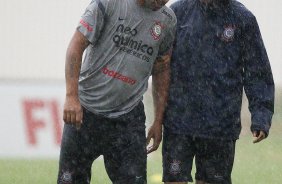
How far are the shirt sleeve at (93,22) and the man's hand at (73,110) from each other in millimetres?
417

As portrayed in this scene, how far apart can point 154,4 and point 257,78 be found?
3.63ft

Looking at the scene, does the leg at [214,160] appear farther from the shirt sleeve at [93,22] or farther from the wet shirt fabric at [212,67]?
the shirt sleeve at [93,22]

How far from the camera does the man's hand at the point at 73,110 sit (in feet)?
19.9

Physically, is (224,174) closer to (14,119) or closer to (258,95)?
(258,95)

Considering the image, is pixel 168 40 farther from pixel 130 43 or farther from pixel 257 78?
pixel 257 78

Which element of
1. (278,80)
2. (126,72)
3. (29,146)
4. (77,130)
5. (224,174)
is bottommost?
(278,80)

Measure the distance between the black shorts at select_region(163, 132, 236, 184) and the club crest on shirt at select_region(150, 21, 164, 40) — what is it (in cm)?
84

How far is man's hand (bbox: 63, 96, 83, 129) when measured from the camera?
19.9 feet

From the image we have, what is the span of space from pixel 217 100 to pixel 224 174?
1.94 ft

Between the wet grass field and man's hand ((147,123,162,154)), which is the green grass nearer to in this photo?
the wet grass field

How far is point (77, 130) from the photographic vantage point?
6.39m

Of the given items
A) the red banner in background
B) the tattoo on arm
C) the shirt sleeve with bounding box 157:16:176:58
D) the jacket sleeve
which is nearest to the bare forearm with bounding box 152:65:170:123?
the tattoo on arm

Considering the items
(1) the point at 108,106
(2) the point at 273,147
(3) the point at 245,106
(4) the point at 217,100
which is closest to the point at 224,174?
(4) the point at 217,100

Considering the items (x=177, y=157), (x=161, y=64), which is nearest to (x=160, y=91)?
(x=161, y=64)
